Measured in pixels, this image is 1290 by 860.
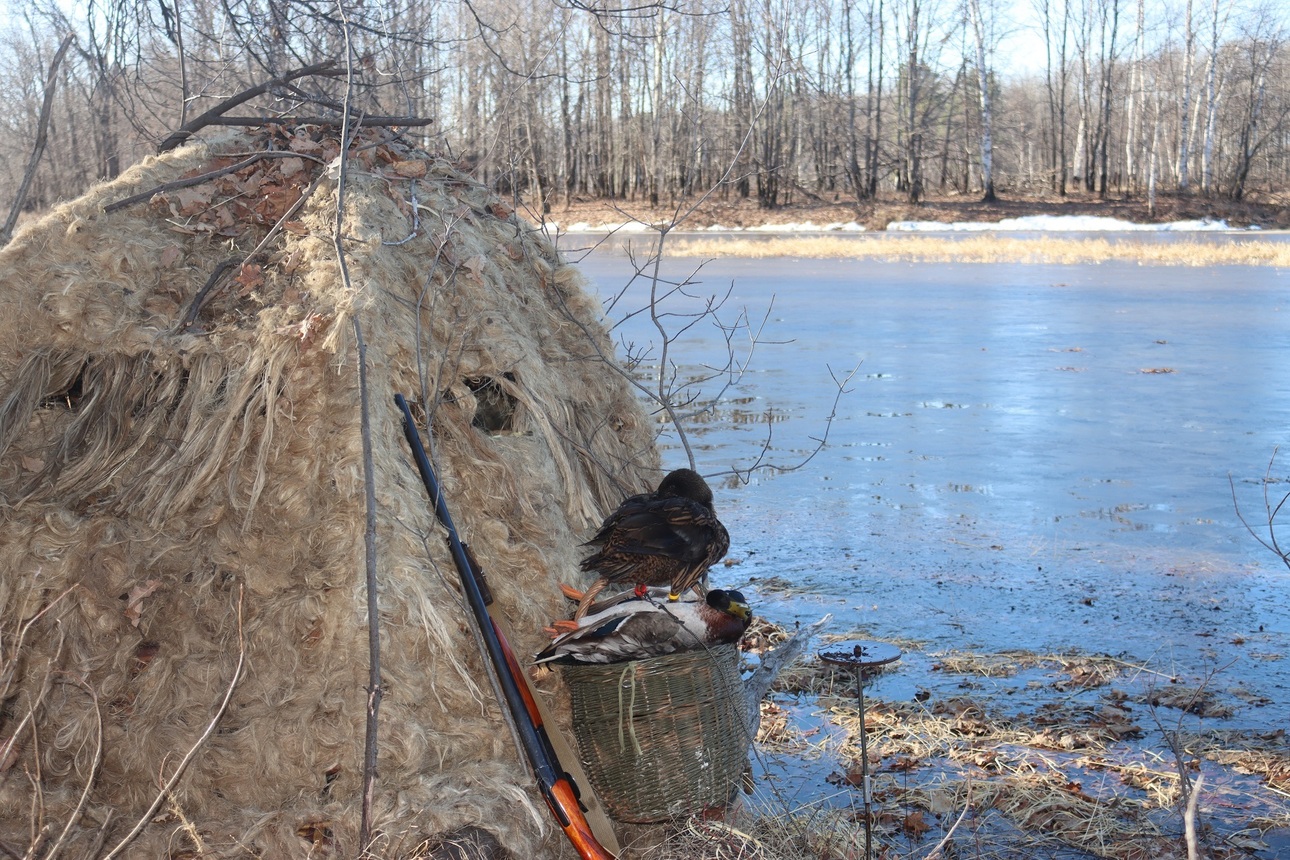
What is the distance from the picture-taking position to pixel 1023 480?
8.58 meters

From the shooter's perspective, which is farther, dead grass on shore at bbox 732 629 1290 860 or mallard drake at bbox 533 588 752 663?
dead grass on shore at bbox 732 629 1290 860

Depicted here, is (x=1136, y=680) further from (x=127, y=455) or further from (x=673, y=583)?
(x=127, y=455)

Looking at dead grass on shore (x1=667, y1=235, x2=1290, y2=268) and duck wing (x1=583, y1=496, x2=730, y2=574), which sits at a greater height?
dead grass on shore (x1=667, y1=235, x2=1290, y2=268)

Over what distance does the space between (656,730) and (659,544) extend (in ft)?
1.93

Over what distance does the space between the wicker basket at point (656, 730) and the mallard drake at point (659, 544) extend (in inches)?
11.1

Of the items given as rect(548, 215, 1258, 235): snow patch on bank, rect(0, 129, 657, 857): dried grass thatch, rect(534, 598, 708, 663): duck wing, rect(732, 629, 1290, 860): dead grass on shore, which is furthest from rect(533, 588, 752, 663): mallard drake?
rect(548, 215, 1258, 235): snow patch on bank

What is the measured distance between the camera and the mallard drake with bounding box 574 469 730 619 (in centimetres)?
377

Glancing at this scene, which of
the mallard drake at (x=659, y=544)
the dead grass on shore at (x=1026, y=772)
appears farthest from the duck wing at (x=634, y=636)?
the dead grass on shore at (x=1026, y=772)

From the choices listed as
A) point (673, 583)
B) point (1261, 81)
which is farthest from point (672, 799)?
point (1261, 81)

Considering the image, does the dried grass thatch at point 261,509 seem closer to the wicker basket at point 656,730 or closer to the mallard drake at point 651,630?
the wicker basket at point 656,730

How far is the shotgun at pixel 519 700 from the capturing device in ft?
11.3

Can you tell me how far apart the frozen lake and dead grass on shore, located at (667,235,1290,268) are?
32.2ft

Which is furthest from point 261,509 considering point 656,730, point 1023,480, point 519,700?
point 1023,480

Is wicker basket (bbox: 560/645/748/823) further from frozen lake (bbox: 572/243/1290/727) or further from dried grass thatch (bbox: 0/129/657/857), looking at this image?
frozen lake (bbox: 572/243/1290/727)
